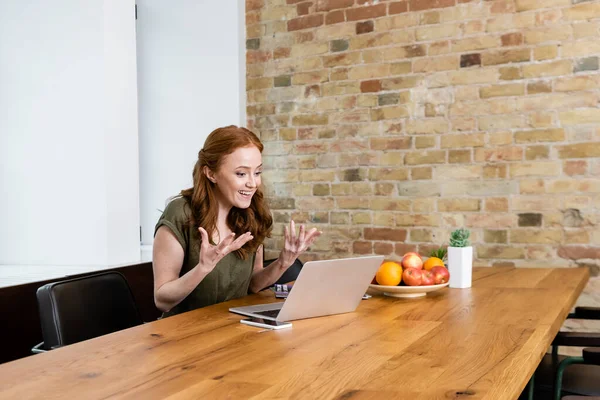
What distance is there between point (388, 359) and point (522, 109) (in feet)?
8.43

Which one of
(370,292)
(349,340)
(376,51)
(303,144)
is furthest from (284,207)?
(349,340)

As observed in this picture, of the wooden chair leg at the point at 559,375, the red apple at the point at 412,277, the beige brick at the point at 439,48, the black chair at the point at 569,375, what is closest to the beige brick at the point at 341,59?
the beige brick at the point at 439,48

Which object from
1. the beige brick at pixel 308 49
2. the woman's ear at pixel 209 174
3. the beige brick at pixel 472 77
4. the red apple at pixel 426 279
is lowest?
the red apple at pixel 426 279

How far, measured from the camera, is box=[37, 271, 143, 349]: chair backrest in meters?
2.12

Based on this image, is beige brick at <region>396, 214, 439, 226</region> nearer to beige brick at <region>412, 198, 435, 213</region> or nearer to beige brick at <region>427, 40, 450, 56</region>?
beige brick at <region>412, 198, 435, 213</region>

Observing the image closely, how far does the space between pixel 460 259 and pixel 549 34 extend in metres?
1.73

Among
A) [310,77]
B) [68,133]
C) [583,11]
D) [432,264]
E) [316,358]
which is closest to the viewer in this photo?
[316,358]

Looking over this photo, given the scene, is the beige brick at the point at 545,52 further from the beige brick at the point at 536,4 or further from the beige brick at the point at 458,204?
the beige brick at the point at 458,204

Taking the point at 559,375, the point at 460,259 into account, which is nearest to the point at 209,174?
the point at 460,259

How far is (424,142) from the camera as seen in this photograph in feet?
12.9

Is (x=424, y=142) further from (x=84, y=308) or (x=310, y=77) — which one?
(x=84, y=308)

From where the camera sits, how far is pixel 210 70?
4496 millimetres

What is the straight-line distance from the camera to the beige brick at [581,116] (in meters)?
3.49

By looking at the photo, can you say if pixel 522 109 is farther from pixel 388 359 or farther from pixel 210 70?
pixel 388 359
